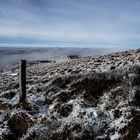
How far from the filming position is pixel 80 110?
552 inches

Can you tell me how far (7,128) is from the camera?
44.6 ft

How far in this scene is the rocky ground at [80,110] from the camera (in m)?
12.3

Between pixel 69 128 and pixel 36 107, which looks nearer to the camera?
pixel 69 128

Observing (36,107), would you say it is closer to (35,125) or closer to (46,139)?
(35,125)

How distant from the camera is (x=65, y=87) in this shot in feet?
58.1

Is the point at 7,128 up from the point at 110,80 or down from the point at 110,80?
down

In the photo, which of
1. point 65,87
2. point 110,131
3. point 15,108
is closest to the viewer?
point 110,131

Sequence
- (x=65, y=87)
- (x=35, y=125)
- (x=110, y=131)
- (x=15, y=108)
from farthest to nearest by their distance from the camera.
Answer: (x=65, y=87), (x=15, y=108), (x=35, y=125), (x=110, y=131)

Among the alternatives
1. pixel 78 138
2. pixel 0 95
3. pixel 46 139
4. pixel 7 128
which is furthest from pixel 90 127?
pixel 0 95

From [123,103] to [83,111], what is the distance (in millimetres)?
1637

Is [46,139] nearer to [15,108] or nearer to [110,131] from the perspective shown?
[110,131]

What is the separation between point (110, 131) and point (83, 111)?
2.03 m

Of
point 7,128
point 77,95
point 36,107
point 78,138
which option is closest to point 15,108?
point 36,107

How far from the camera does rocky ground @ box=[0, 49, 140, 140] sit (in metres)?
12.3
